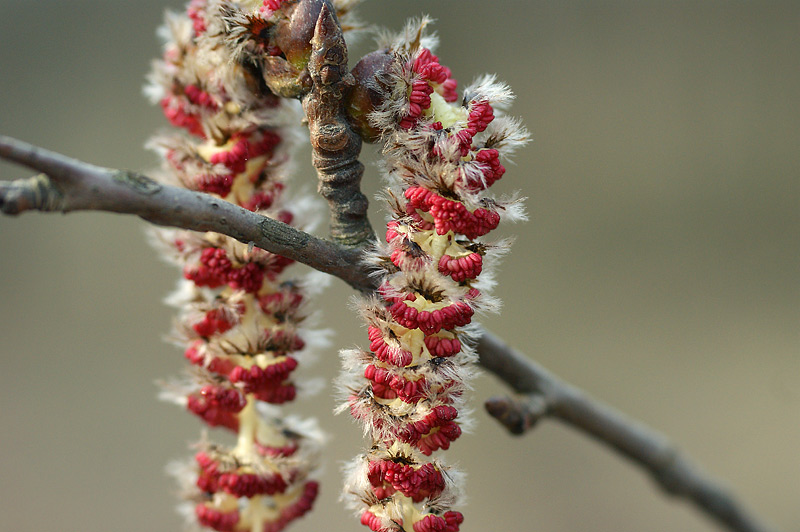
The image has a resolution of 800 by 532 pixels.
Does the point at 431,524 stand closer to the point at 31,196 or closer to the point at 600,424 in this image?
the point at 31,196

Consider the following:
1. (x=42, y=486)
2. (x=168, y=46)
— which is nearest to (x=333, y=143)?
(x=168, y=46)

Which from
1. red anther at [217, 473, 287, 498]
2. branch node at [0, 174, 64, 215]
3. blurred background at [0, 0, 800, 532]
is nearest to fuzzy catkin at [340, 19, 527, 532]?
red anther at [217, 473, 287, 498]

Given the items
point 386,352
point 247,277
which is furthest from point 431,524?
point 247,277

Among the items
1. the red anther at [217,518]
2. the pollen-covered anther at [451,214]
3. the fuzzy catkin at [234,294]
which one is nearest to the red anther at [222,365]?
the fuzzy catkin at [234,294]

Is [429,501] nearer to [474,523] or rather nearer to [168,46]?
[168,46]

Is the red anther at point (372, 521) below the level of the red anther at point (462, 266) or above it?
below

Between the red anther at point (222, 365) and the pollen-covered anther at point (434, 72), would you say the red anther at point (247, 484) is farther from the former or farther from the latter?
the pollen-covered anther at point (434, 72)
